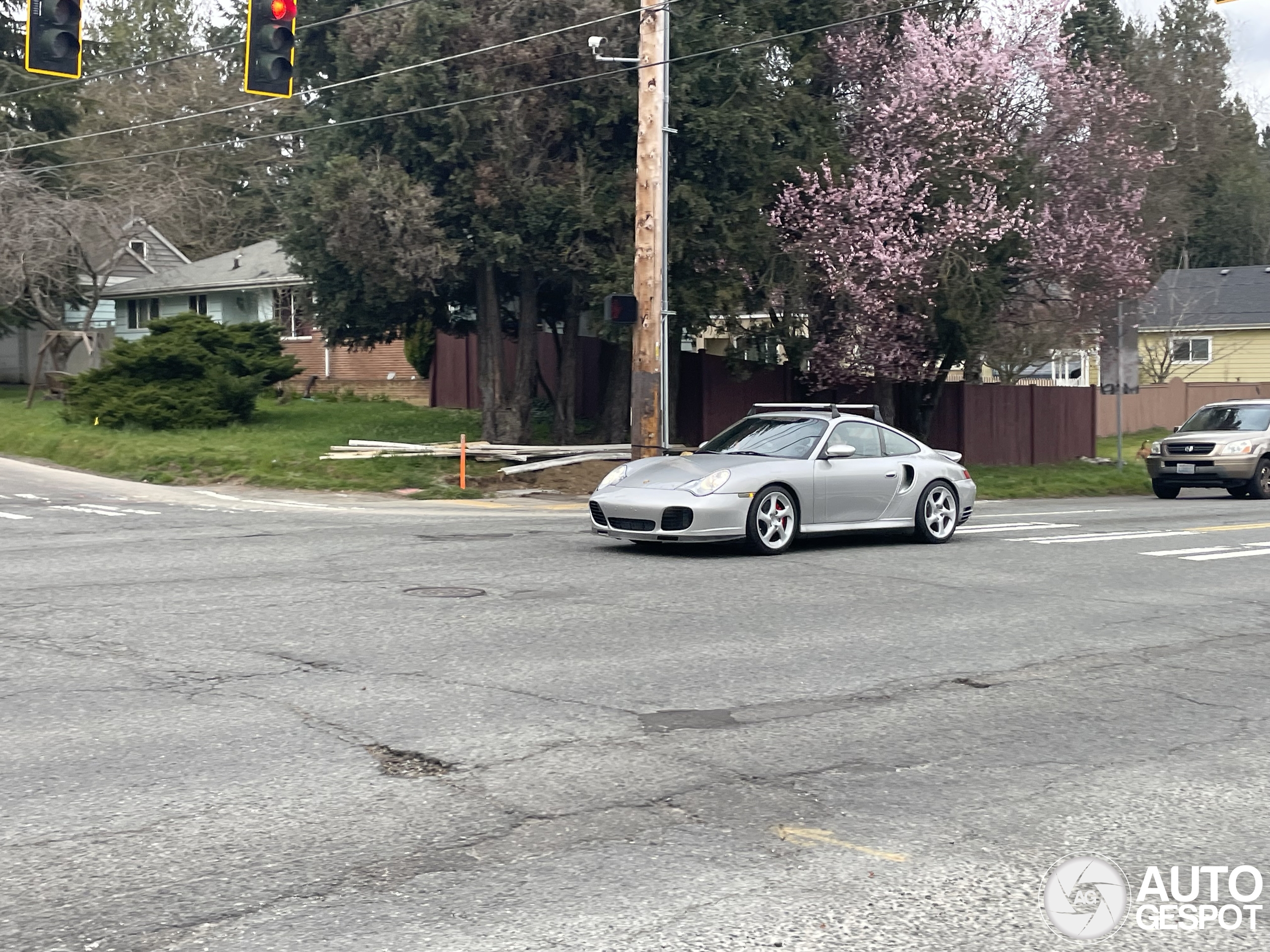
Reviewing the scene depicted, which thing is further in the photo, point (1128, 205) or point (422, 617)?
point (1128, 205)

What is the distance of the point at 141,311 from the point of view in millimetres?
47188

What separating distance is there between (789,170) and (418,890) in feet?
71.5

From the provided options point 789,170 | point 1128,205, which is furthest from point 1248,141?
point 789,170

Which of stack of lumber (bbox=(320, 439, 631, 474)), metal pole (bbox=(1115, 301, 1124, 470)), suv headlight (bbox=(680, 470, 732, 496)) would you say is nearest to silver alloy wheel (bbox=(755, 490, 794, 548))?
suv headlight (bbox=(680, 470, 732, 496))

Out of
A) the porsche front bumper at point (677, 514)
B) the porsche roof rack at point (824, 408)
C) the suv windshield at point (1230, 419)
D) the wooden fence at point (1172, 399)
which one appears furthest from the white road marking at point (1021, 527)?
the wooden fence at point (1172, 399)

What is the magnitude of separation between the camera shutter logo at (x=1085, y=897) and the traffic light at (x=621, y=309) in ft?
50.1

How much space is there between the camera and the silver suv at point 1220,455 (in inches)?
936

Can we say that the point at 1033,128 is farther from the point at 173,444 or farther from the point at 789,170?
the point at 173,444

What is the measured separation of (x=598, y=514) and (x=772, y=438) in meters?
2.01

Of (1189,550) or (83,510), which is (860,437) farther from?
(83,510)

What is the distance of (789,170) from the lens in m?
25.0

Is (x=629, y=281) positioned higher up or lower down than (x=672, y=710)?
higher up

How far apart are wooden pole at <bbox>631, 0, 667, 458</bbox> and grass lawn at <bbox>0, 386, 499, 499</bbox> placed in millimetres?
2798

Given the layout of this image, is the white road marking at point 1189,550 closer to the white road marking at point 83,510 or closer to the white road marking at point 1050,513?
the white road marking at point 1050,513
